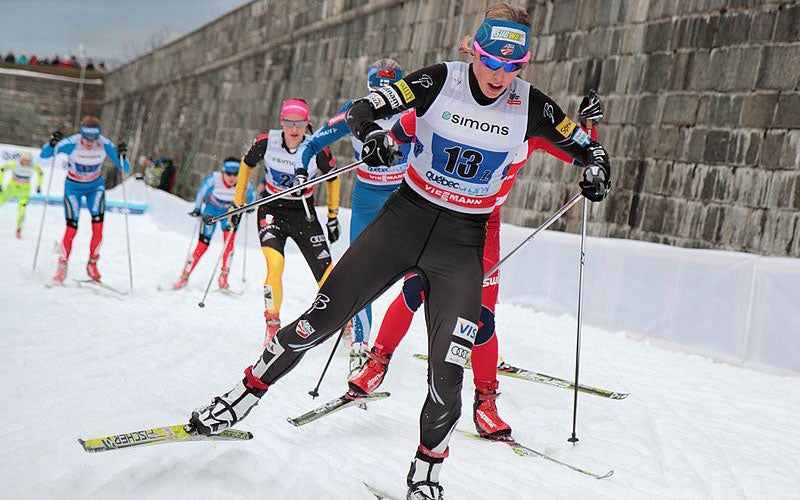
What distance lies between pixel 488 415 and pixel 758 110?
5391 mm

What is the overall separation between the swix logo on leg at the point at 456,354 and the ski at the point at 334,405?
1.32 meters

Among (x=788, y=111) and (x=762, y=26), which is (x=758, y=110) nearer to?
(x=788, y=111)

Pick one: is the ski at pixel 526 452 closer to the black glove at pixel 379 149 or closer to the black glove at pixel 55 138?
the black glove at pixel 379 149

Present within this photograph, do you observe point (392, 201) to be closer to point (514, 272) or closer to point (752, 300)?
point (752, 300)

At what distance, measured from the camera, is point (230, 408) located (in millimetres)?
3637

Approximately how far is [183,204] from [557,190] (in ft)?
33.1

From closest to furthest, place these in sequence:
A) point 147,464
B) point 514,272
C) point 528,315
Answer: point 147,464 → point 528,315 → point 514,272

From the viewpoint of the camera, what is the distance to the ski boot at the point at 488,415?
4.58 meters

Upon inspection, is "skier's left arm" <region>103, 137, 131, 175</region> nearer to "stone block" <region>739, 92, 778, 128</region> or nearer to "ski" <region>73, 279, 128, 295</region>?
"ski" <region>73, 279, 128, 295</region>

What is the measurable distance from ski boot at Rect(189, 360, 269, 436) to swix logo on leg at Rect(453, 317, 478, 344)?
35.6 inches

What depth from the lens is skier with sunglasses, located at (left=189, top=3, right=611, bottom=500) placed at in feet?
11.2

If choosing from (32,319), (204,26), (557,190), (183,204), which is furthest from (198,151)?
(32,319)

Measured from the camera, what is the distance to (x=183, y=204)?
1819cm

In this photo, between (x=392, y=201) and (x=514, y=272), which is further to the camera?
(x=514, y=272)
